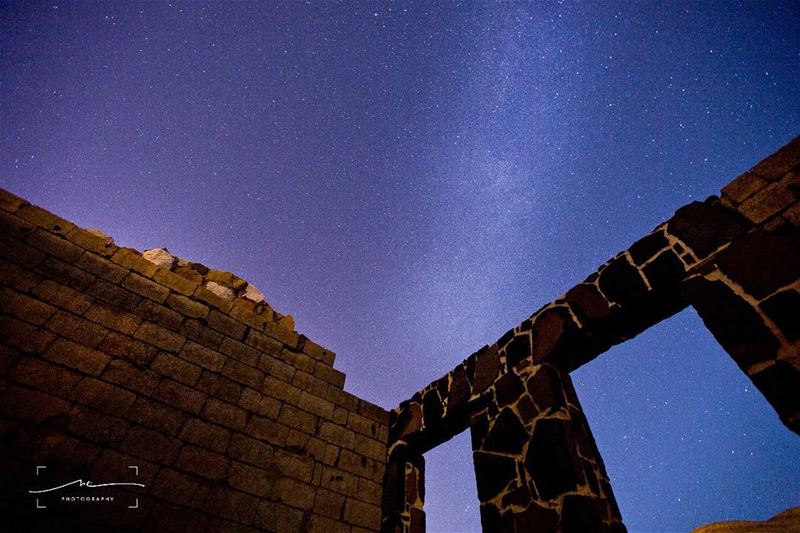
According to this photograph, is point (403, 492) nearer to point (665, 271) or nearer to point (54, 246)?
point (665, 271)

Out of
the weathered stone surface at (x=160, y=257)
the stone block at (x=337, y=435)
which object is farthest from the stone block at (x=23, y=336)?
the stone block at (x=337, y=435)

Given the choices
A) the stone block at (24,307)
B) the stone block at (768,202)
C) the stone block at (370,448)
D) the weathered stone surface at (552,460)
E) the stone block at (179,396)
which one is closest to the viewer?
the stone block at (768,202)

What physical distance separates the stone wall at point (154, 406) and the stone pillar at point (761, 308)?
3.98 meters

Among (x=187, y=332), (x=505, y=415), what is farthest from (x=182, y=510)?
(x=505, y=415)

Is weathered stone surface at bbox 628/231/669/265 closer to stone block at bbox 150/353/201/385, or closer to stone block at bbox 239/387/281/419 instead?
stone block at bbox 239/387/281/419

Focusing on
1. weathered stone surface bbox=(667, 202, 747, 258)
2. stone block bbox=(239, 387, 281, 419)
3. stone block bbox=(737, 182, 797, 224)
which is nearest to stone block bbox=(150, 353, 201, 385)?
stone block bbox=(239, 387, 281, 419)

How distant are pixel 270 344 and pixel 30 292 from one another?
234cm

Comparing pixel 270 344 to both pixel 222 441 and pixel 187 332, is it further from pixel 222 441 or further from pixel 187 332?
pixel 222 441

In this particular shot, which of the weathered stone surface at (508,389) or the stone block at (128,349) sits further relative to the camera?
the weathered stone surface at (508,389)

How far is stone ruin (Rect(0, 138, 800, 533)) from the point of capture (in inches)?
108

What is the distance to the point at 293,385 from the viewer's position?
15.2ft

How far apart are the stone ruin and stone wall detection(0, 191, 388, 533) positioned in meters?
0.02

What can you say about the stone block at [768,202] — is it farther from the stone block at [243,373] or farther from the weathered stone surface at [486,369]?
the stone block at [243,373]

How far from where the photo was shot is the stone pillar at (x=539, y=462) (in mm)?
3010
